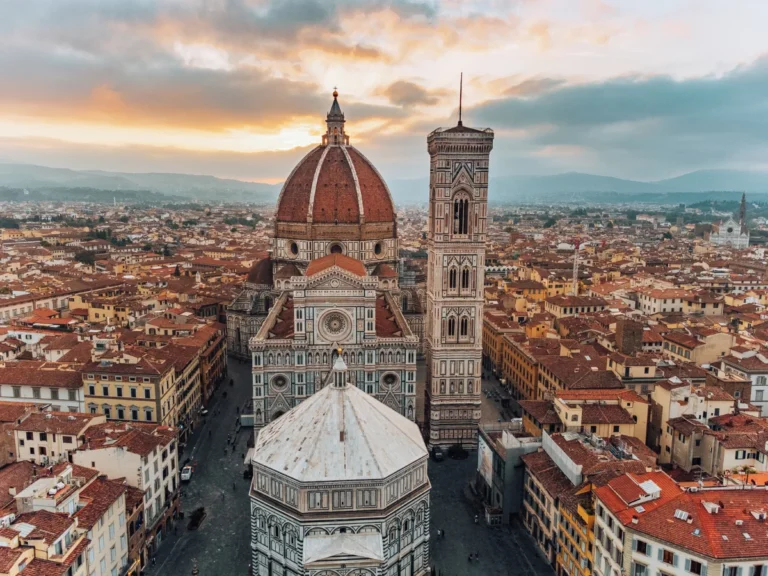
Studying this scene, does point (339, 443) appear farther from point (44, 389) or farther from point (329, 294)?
point (44, 389)

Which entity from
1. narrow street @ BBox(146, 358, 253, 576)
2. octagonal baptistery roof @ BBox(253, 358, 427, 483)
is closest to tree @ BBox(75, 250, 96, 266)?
narrow street @ BBox(146, 358, 253, 576)

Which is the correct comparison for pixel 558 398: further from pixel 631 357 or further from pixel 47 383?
pixel 47 383

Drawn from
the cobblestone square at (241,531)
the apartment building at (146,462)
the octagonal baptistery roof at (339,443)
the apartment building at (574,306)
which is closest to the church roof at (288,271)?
the cobblestone square at (241,531)

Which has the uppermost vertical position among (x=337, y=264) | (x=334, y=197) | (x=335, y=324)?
(x=334, y=197)

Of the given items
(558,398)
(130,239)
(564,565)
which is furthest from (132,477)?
(130,239)

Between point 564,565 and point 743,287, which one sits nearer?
point 564,565

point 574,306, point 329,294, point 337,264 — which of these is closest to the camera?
point 329,294

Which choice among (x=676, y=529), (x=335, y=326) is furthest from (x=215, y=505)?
(x=676, y=529)

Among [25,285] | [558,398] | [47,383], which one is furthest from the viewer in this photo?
[25,285]

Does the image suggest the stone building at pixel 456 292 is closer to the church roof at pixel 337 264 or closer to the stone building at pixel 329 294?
the stone building at pixel 329 294
